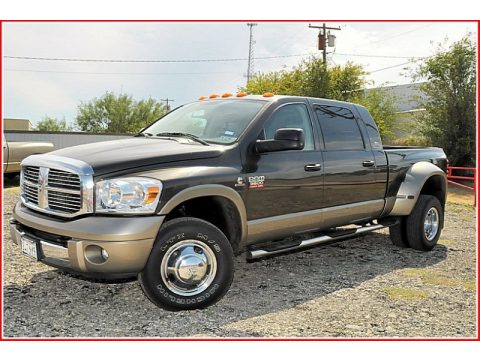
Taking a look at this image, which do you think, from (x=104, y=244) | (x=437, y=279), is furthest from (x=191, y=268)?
(x=437, y=279)

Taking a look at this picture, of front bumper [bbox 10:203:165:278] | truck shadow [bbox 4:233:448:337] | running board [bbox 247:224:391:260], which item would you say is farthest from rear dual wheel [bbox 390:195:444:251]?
front bumper [bbox 10:203:165:278]

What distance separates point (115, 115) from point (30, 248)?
49209 mm

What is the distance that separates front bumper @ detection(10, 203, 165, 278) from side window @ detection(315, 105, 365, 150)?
7.88 feet

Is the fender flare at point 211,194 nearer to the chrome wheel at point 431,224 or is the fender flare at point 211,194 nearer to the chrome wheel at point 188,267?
the chrome wheel at point 188,267

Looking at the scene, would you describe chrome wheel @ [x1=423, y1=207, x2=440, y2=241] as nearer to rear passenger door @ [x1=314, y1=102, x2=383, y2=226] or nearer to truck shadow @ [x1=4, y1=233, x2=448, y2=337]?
truck shadow @ [x1=4, y1=233, x2=448, y2=337]

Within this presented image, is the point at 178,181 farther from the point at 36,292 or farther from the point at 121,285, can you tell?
the point at 36,292

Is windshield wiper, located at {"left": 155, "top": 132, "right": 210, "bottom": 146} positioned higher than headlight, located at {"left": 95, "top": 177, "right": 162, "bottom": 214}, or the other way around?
windshield wiper, located at {"left": 155, "top": 132, "right": 210, "bottom": 146}

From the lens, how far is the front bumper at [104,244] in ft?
12.6

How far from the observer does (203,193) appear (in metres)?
4.27

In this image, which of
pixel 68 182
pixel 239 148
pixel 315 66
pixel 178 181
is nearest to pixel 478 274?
pixel 239 148

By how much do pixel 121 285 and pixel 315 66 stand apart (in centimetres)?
2554

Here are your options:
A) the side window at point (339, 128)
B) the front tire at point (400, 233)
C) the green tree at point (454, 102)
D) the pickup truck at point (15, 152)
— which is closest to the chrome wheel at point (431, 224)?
the front tire at point (400, 233)

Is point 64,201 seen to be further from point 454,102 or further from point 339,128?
point 454,102

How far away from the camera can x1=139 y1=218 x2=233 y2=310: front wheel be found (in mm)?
4039
